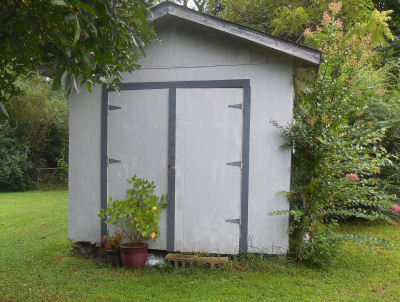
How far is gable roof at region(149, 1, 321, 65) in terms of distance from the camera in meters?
4.18

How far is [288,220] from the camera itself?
14.5 ft

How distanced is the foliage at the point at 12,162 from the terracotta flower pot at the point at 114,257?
33.3 ft

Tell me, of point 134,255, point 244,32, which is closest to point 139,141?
point 134,255

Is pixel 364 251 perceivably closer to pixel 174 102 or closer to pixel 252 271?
pixel 252 271

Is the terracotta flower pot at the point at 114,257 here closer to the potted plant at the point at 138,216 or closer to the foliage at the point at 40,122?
the potted plant at the point at 138,216

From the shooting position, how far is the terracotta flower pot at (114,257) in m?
4.65

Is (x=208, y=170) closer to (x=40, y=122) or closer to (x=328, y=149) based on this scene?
(x=328, y=149)

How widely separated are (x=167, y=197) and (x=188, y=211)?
348 millimetres

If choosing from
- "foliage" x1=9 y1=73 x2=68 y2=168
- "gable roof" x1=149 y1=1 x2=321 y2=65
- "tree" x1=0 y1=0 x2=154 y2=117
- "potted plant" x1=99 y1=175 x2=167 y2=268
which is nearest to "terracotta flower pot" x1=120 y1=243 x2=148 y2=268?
"potted plant" x1=99 y1=175 x2=167 y2=268

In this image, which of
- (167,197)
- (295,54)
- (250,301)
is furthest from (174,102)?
(250,301)

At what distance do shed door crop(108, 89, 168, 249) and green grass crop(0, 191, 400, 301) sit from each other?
2.40 feet

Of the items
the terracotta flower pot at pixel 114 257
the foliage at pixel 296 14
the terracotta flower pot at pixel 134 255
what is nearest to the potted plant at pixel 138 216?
the terracotta flower pot at pixel 134 255

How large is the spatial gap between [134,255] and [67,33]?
2.95 meters

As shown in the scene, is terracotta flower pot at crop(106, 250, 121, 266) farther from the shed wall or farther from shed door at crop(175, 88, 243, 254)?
shed door at crop(175, 88, 243, 254)
